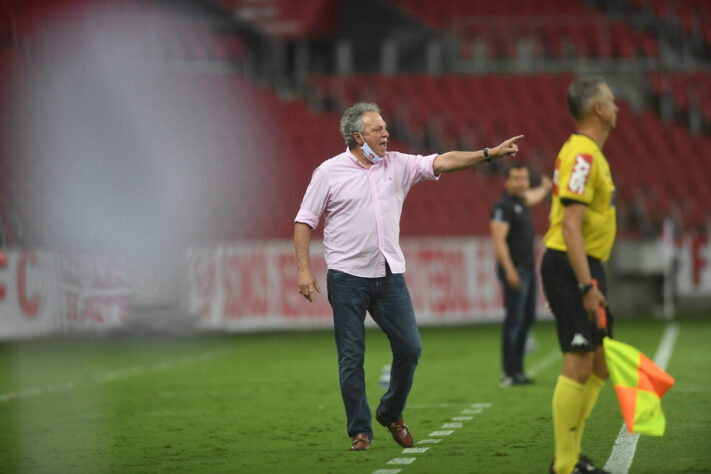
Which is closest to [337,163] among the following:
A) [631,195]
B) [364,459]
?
[364,459]

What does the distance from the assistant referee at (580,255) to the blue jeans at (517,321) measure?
5.24 m

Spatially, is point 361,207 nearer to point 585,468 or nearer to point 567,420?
point 567,420

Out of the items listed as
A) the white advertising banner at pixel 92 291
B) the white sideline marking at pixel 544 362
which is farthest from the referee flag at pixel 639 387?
the white advertising banner at pixel 92 291

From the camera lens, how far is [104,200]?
22.9 meters

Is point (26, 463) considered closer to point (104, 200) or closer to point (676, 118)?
point (104, 200)

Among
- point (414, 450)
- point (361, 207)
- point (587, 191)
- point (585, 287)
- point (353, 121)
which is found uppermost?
point (353, 121)

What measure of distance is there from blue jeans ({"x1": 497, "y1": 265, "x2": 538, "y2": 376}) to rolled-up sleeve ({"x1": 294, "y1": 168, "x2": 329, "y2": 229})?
4263 mm

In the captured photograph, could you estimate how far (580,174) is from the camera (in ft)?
19.0

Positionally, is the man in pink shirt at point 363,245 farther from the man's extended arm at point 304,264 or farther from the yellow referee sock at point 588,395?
the yellow referee sock at point 588,395

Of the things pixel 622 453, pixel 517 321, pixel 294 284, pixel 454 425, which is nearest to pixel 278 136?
pixel 294 284

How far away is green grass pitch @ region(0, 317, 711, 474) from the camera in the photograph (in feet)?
23.6

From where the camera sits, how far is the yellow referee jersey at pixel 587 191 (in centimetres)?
581

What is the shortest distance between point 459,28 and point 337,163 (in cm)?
2076

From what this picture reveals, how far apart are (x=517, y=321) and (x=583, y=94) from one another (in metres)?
5.64
